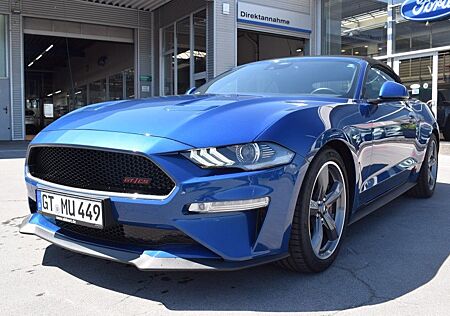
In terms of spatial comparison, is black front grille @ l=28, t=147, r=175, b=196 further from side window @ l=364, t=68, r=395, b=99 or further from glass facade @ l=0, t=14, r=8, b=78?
glass facade @ l=0, t=14, r=8, b=78

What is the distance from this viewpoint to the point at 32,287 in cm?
241

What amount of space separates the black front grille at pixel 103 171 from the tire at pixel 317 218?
0.73m

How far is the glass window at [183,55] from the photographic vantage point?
14891 millimetres

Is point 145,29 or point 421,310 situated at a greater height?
point 145,29

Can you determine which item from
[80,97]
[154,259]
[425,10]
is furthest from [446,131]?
[80,97]

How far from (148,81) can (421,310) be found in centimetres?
1560

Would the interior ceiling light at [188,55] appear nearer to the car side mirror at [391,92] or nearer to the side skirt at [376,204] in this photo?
the side skirt at [376,204]

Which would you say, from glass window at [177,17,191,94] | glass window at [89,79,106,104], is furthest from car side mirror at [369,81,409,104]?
glass window at [89,79,106,104]

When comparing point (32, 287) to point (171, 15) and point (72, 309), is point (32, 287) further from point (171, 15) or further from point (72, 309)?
point (171, 15)

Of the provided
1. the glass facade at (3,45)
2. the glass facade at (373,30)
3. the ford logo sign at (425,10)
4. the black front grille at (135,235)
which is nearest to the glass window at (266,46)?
the glass facade at (373,30)

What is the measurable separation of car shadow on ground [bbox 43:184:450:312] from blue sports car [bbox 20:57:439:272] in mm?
154

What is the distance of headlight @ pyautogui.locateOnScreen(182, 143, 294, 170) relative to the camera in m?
2.11

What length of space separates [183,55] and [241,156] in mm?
13553

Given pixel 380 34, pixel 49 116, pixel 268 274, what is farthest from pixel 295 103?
pixel 49 116
